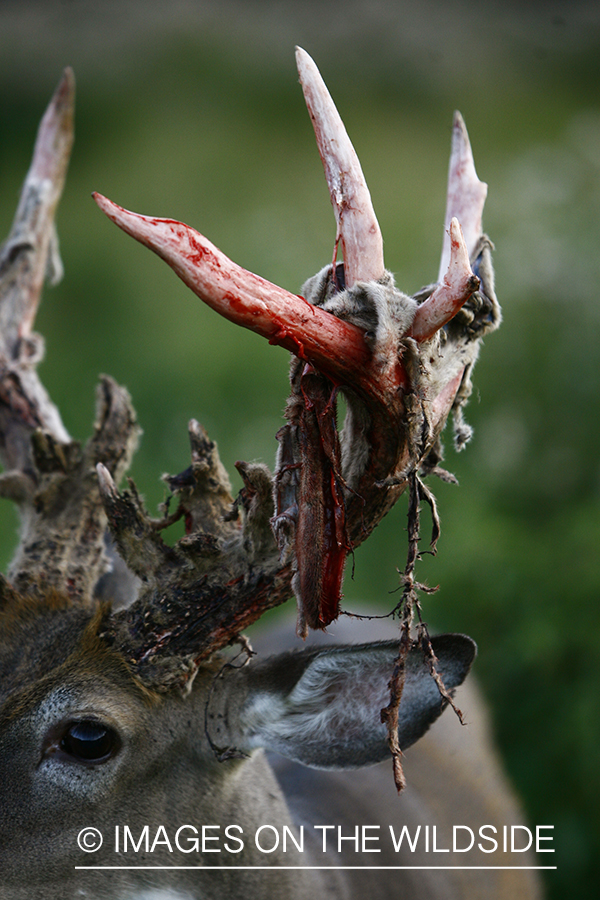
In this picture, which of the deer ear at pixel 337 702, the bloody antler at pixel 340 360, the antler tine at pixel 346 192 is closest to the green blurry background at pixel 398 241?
the deer ear at pixel 337 702

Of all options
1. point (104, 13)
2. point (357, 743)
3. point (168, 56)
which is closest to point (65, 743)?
point (357, 743)

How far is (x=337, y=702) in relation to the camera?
2115 millimetres

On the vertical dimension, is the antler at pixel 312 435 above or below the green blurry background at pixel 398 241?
below

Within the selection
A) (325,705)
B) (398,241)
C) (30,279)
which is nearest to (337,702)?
(325,705)

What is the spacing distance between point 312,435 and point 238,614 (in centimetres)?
57

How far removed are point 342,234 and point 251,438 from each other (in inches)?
166

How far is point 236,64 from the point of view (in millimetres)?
10508

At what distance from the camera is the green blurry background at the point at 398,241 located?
13.9ft

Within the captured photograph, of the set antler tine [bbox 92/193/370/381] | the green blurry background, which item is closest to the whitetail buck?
antler tine [bbox 92/193/370/381]

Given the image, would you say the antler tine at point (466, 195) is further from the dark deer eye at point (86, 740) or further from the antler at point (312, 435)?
the dark deer eye at point (86, 740)

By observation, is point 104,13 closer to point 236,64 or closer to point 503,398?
point 236,64

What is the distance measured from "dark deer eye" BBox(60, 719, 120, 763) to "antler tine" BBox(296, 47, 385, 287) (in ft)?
3.86

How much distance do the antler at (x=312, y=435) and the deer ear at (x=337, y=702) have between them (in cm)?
18

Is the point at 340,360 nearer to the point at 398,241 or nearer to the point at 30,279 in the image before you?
the point at 30,279
